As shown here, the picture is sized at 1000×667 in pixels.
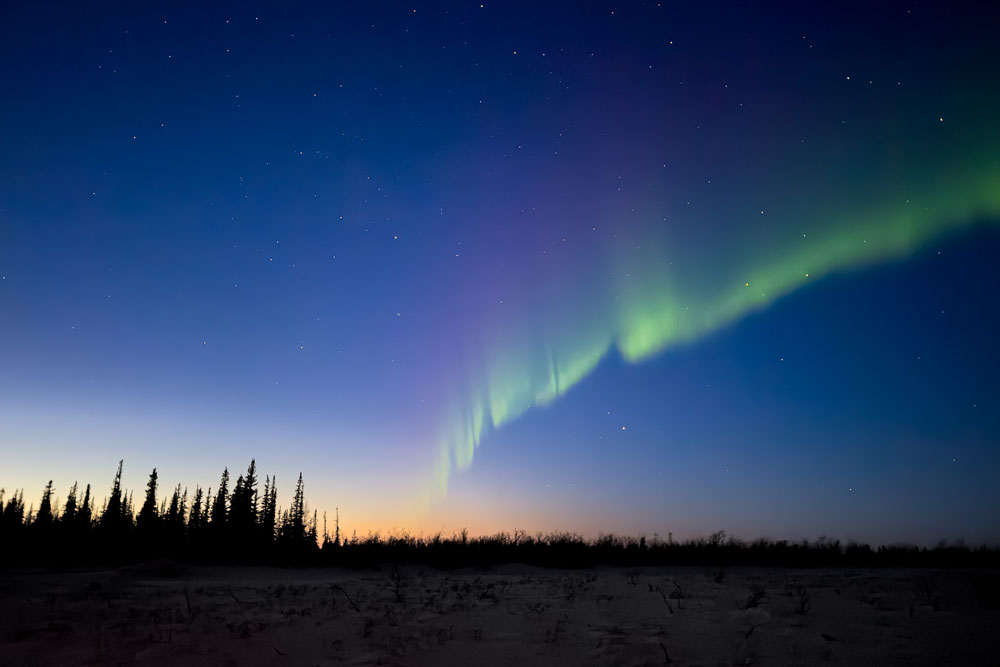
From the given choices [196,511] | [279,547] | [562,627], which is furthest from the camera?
[196,511]

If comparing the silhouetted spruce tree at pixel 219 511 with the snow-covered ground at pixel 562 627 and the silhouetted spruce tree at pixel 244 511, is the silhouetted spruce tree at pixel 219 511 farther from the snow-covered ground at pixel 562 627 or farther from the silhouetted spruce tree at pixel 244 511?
the snow-covered ground at pixel 562 627

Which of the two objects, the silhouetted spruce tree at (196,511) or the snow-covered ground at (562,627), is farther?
the silhouetted spruce tree at (196,511)

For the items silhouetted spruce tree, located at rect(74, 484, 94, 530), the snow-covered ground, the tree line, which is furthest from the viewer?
silhouetted spruce tree, located at rect(74, 484, 94, 530)

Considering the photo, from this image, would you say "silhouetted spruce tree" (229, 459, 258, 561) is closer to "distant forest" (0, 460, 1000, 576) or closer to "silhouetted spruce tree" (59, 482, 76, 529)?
"distant forest" (0, 460, 1000, 576)

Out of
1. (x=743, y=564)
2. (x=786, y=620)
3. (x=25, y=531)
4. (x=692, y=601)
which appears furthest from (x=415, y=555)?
(x=25, y=531)

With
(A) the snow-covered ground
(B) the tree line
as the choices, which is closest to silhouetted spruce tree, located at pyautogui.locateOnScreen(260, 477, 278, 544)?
(B) the tree line

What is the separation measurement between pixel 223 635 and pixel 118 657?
50.1 inches

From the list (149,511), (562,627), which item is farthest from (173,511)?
(562,627)

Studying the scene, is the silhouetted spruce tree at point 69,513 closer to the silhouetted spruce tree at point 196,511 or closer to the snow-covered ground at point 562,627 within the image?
the silhouetted spruce tree at point 196,511

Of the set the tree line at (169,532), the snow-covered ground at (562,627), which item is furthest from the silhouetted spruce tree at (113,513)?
the snow-covered ground at (562,627)

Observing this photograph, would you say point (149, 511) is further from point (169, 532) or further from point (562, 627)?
point (562, 627)

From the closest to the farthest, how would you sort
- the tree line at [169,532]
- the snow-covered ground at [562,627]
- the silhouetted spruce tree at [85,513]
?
the snow-covered ground at [562,627] → the tree line at [169,532] → the silhouetted spruce tree at [85,513]

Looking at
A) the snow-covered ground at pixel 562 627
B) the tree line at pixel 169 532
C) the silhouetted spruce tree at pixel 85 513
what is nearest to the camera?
the snow-covered ground at pixel 562 627

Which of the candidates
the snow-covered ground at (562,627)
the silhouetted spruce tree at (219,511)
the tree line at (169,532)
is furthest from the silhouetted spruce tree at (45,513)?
the snow-covered ground at (562,627)
